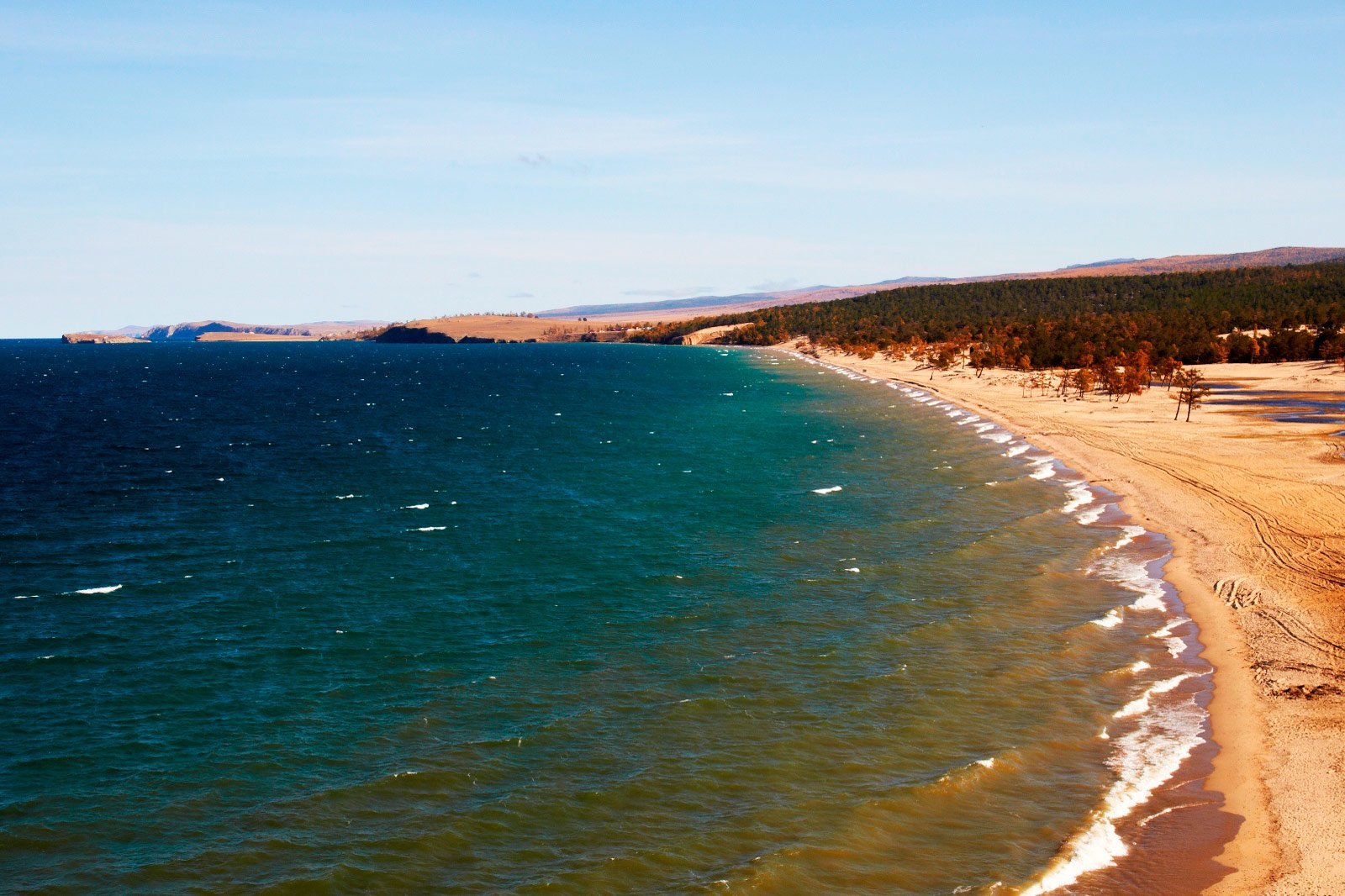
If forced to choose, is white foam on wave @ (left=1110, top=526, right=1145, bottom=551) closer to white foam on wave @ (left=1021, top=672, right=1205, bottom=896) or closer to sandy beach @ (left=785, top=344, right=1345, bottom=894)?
sandy beach @ (left=785, top=344, right=1345, bottom=894)

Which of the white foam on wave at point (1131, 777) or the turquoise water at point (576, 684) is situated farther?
the turquoise water at point (576, 684)

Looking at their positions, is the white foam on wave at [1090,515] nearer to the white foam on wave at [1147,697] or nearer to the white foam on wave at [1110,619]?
the white foam on wave at [1110,619]

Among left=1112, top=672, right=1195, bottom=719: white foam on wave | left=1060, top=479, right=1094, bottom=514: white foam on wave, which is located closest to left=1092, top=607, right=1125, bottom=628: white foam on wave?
left=1112, top=672, right=1195, bottom=719: white foam on wave

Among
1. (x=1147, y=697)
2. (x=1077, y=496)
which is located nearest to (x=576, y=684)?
(x=1147, y=697)

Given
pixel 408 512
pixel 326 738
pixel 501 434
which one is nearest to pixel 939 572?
pixel 326 738

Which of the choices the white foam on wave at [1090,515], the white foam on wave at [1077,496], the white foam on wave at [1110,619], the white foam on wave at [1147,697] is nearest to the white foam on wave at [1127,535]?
the white foam on wave at [1090,515]

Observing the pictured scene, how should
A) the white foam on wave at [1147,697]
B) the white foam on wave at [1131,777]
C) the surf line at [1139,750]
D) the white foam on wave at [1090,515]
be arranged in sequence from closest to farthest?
the white foam on wave at [1131,777], the surf line at [1139,750], the white foam on wave at [1147,697], the white foam on wave at [1090,515]
